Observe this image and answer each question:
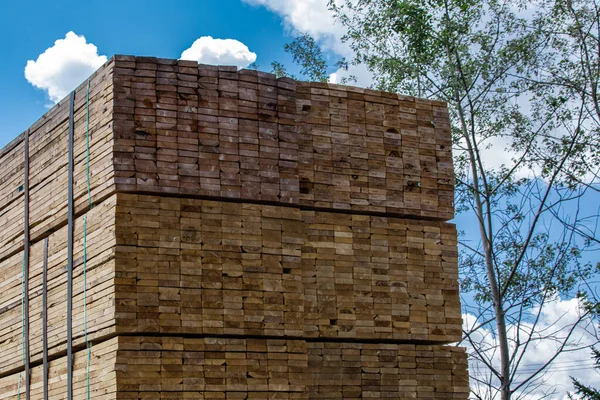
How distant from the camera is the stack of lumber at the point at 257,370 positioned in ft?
22.4

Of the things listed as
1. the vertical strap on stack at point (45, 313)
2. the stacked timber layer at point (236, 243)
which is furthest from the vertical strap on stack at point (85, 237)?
the vertical strap on stack at point (45, 313)

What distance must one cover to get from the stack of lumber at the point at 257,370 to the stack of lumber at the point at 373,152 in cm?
130

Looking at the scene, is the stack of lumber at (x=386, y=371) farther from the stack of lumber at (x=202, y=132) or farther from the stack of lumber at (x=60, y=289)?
the stack of lumber at (x=60, y=289)

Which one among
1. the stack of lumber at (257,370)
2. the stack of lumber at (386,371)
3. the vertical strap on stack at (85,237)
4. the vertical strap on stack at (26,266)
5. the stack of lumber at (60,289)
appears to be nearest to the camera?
the stack of lumber at (257,370)

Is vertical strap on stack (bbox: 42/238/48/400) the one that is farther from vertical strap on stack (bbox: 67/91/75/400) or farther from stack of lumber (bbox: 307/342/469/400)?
stack of lumber (bbox: 307/342/469/400)

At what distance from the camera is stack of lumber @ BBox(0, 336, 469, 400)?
22.4 ft

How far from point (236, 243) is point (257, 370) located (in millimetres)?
1027

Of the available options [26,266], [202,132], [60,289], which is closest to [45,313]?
[60,289]

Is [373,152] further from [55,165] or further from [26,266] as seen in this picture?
[26,266]

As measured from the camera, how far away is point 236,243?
7273 mm

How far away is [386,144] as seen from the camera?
8.23 m

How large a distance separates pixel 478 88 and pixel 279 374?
37.5ft

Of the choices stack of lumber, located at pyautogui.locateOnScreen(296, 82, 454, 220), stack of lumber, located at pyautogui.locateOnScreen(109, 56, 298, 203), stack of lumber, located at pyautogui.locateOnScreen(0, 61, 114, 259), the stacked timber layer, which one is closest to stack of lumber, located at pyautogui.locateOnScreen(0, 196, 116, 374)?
the stacked timber layer

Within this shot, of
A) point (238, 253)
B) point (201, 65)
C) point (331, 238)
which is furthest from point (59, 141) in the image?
point (331, 238)
